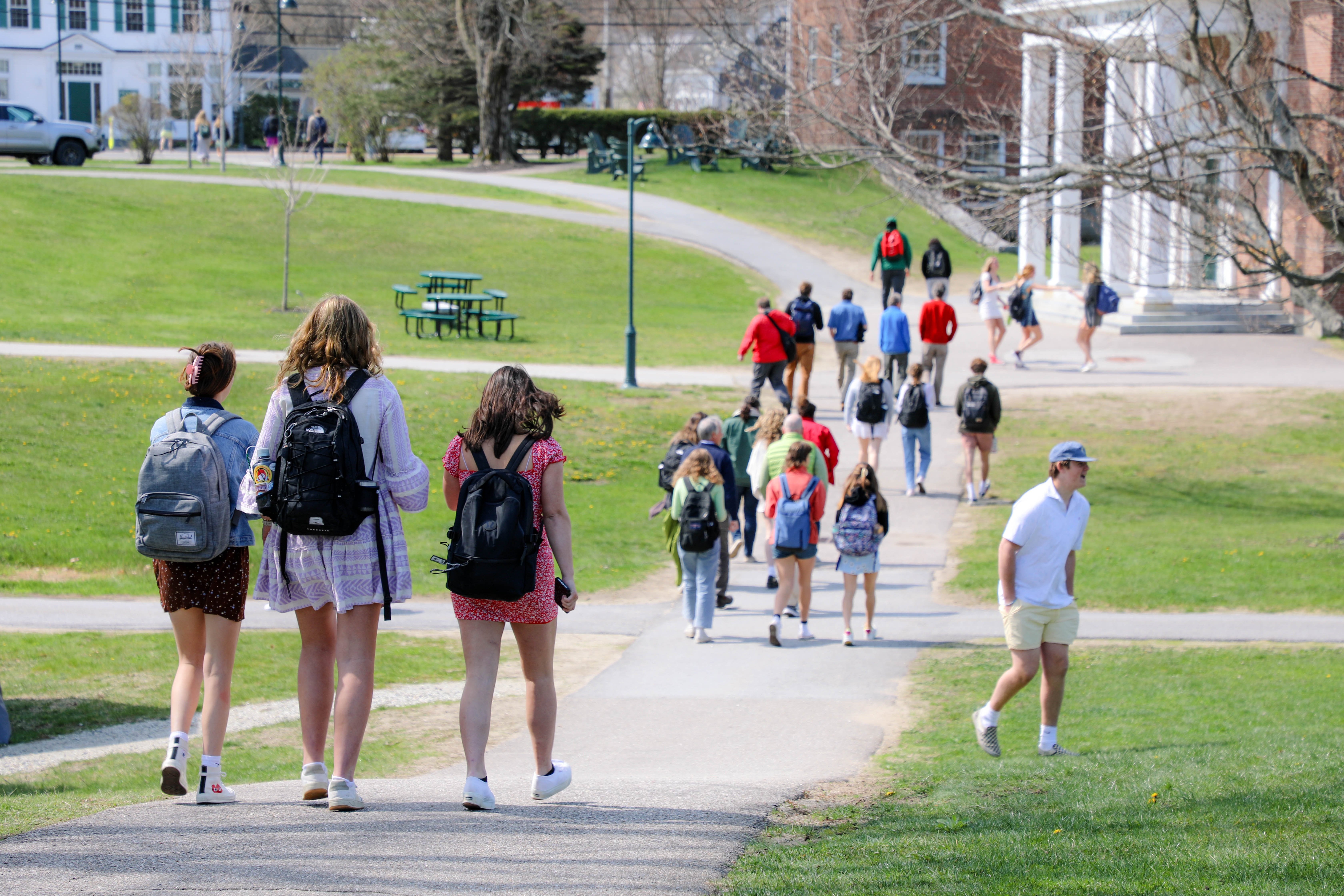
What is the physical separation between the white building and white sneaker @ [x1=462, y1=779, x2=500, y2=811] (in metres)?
57.6

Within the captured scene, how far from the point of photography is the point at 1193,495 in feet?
52.5

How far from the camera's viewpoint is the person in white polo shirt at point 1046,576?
7.18m

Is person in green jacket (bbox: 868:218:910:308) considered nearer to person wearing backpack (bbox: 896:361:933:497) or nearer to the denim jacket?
person wearing backpack (bbox: 896:361:933:497)

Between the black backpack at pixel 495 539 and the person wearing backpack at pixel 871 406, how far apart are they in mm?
9918

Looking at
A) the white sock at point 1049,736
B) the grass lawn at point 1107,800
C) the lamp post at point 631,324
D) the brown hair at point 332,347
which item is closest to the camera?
the grass lawn at point 1107,800

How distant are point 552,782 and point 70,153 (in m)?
39.0

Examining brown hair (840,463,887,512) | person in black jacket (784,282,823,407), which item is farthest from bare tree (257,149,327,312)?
brown hair (840,463,887,512)

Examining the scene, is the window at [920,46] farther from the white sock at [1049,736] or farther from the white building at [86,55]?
the white building at [86,55]

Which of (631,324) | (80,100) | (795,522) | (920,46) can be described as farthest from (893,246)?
(80,100)

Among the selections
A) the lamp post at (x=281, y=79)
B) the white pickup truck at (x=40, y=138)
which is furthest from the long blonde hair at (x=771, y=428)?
the white pickup truck at (x=40, y=138)

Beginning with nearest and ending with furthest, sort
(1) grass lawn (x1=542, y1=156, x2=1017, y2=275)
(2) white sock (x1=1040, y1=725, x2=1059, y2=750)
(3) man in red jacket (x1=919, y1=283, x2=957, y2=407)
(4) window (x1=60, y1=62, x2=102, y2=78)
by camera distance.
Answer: (2) white sock (x1=1040, y1=725, x2=1059, y2=750)
(3) man in red jacket (x1=919, y1=283, x2=957, y2=407)
(1) grass lawn (x1=542, y1=156, x2=1017, y2=275)
(4) window (x1=60, y1=62, x2=102, y2=78)

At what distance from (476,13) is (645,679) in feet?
137

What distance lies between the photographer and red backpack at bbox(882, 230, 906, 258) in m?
23.9

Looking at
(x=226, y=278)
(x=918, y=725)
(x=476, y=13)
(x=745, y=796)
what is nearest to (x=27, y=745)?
(x=745, y=796)
